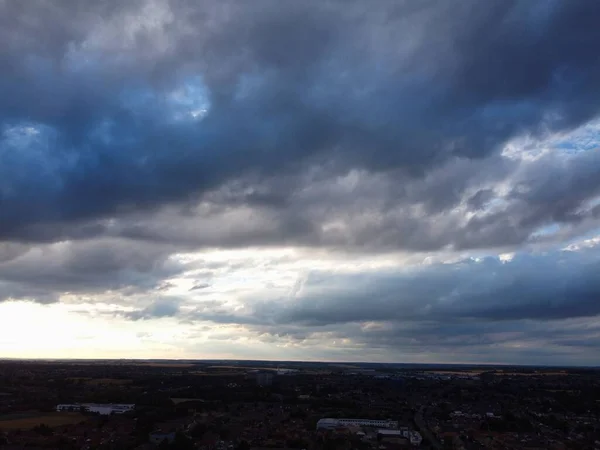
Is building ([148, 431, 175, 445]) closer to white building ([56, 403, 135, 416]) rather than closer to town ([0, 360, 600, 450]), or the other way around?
town ([0, 360, 600, 450])

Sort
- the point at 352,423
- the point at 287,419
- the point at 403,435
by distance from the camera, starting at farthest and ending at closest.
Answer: the point at 287,419, the point at 352,423, the point at 403,435

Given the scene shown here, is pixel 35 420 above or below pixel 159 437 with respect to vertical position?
above

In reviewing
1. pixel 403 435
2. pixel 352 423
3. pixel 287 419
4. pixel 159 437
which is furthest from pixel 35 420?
pixel 403 435

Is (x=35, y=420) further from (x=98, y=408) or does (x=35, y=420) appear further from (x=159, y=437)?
(x=159, y=437)

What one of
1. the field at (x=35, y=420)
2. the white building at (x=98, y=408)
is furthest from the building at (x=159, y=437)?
the white building at (x=98, y=408)

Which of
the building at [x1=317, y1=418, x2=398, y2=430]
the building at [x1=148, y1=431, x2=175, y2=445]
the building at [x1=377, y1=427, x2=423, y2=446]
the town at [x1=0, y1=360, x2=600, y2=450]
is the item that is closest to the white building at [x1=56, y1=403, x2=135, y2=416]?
the town at [x1=0, y1=360, x2=600, y2=450]

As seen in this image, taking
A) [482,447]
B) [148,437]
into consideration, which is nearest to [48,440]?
[148,437]

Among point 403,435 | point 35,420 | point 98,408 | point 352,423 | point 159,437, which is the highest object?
point 98,408

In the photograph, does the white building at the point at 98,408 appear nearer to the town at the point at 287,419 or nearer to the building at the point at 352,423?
the town at the point at 287,419
